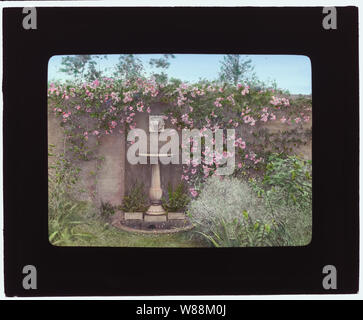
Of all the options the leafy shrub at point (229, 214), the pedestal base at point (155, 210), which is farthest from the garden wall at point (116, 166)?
the leafy shrub at point (229, 214)

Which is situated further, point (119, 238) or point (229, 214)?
point (229, 214)

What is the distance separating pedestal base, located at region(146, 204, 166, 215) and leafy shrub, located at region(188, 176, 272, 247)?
27cm

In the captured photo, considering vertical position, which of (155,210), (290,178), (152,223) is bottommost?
(152,223)

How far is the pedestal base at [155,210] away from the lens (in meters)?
3.04

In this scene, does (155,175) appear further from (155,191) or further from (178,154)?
(178,154)

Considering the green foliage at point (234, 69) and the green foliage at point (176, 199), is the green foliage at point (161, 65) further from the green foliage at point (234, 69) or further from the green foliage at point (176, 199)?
the green foliage at point (176, 199)

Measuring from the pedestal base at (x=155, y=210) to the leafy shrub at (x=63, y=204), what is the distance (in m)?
0.58

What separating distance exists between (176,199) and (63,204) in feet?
3.45

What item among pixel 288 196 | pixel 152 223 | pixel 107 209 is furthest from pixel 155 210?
pixel 288 196

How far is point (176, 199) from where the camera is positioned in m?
3.15

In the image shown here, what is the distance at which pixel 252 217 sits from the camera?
2996mm

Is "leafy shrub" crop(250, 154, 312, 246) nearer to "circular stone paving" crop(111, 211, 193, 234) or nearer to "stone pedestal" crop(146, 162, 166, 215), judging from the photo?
"circular stone paving" crop(111, 211, 193, 234)

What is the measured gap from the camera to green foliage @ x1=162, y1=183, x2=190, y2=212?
306 cm

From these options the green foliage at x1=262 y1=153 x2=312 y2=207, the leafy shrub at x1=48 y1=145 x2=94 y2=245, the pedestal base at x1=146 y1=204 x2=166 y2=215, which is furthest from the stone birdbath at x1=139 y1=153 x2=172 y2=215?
the green foliage at x1=262 y1=153 x2=312 y2=207
